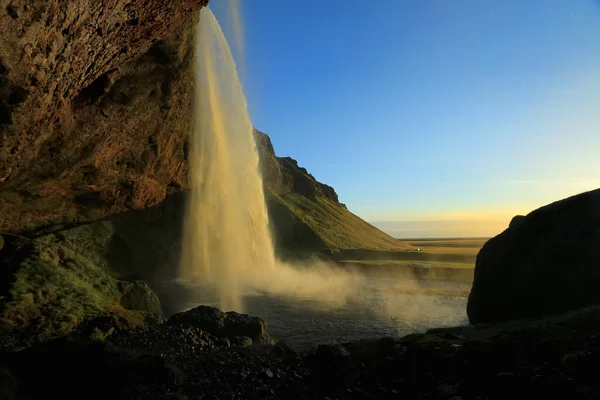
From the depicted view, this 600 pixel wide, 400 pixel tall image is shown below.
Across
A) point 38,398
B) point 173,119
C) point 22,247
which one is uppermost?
point 173,119

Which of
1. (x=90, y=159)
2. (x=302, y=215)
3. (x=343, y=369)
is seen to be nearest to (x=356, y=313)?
(x=343, y=369)

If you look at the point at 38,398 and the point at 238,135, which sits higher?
the point at 238,135

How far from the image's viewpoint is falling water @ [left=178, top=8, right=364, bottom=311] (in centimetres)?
3622

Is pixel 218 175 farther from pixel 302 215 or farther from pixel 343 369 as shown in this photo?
pixel 302 215

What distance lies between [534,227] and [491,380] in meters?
10.4

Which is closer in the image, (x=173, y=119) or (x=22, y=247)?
(x=22, y=247)

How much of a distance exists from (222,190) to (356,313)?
23.8m

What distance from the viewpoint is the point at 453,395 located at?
Result: 6.60 m

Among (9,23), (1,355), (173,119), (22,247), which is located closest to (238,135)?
(173,119)

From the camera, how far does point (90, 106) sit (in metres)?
21.7

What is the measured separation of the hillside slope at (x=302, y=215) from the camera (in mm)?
65438

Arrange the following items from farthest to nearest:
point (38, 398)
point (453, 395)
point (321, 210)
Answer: point (321, 210) < point (38, 398) < point (453, 395)

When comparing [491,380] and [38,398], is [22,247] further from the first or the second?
[491,380]

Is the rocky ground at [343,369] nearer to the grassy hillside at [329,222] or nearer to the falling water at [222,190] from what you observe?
the falling water at [222,190]
